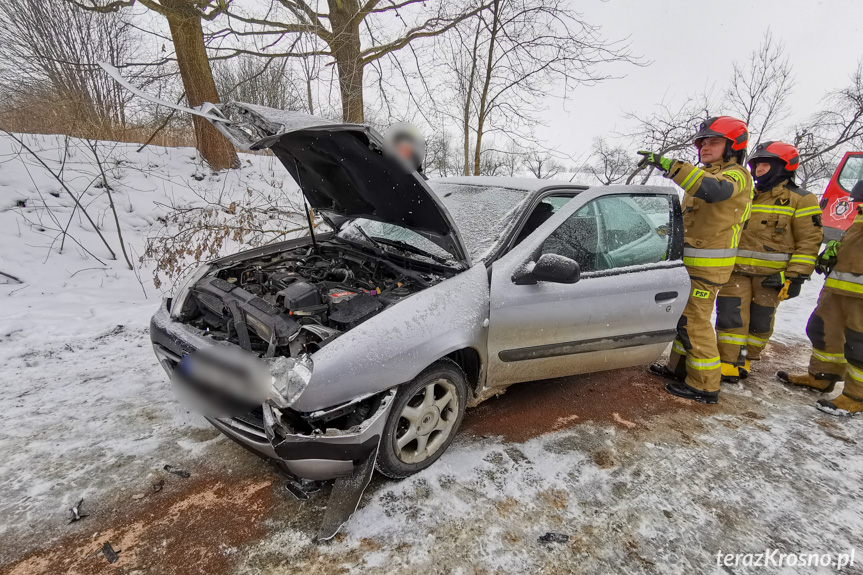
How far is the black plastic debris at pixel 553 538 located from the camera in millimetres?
1814

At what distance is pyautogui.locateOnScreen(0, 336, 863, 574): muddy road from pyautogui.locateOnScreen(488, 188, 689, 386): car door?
520 millimetres

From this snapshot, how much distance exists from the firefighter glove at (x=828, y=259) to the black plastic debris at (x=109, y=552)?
493 centimetres

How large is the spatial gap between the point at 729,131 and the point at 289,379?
3533 mm

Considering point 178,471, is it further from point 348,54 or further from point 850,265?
point 348,54

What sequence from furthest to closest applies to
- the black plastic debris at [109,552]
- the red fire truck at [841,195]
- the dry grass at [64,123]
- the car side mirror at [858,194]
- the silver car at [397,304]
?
the red fire truck at [841,195] → the dry grass at [64,123] → the car side mirror at [858,194] → the silver car at [397,304] → the black plastic debris at [109,552]

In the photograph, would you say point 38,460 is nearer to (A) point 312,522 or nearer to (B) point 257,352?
(B) point 257,352

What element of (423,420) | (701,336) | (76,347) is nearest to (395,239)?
(423,420)

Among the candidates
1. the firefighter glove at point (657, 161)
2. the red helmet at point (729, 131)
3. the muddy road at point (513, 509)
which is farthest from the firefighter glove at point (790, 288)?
the firefighter glove at point (657, 161)

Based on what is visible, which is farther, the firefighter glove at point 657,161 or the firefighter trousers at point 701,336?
the firefighter trousers at point 701,336

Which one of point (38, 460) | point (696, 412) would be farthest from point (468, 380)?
point (38, 460)

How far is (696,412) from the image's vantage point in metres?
3.03

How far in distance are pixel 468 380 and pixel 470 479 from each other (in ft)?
1.79

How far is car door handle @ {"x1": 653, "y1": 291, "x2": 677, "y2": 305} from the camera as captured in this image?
278 cm

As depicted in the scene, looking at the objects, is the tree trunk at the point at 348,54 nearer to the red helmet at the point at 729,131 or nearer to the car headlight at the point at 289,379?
the red helmet at the point at 729,131
